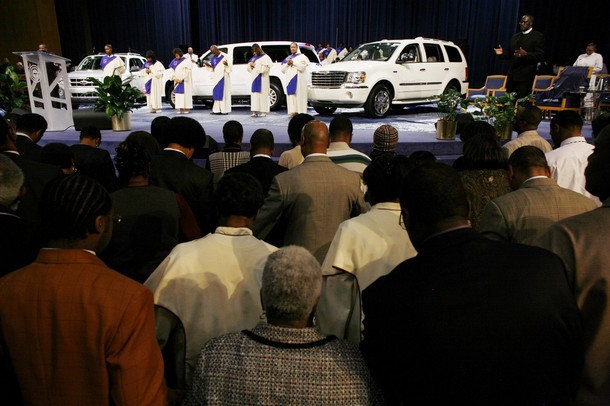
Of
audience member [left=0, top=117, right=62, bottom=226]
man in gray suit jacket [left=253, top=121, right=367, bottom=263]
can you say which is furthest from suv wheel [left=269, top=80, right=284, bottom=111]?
man in gray suit jacket [left=253, top=121, right=367, bottom=263]

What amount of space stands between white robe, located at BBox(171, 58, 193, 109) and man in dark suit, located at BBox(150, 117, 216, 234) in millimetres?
10196

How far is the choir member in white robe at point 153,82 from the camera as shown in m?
13.9

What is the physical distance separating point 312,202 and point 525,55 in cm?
622

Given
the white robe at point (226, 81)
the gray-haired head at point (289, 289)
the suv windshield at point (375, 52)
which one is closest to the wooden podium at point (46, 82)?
the white robe at point (226, 81)

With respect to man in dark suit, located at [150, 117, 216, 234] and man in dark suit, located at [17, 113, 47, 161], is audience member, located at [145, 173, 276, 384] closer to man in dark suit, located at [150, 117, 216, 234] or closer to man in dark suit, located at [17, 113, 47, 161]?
man in dark suit, located at [150, 117, 216, 234]

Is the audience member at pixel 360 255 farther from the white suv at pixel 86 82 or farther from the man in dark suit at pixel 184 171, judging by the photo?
the white suv at pixel 86 82

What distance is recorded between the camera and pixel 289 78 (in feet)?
41.2

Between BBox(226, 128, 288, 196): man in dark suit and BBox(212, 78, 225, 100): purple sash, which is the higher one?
BBox(212, 78, 225, 100): purple sash

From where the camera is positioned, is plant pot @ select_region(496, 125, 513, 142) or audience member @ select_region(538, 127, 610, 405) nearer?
audience member @ select_region(538, 127, 610, 405)

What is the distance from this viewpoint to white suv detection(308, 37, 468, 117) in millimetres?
11375

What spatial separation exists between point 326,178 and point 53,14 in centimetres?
2183

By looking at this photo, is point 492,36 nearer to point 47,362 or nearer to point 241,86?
point 241,86

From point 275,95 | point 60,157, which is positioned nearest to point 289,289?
point 60,157

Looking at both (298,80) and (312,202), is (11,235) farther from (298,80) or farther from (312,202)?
(298,80)
